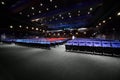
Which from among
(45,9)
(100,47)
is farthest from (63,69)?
(45,9)

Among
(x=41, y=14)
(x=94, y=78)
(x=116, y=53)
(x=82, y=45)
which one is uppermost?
(x=41, y=14)

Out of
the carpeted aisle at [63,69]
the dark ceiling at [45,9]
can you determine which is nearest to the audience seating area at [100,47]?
the carpeted aisle at [63,69]

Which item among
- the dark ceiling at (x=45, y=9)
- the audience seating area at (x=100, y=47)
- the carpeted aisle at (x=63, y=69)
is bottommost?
the carpeted aisle at (x=63, y=69)

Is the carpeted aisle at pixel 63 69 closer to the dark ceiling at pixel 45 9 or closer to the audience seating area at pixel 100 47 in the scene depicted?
the audience seating area at pixel 100 47

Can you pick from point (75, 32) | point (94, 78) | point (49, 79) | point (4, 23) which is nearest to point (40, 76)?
point (49, 79)

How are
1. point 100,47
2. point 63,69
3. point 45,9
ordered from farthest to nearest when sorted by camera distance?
point 45,9
point 100,47
point 63,69

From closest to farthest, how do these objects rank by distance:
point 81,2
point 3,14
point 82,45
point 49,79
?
1. point 49,79
2. point 82,45
3. point 81,2
4. point 3,14

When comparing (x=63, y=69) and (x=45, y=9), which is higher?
(x=45, y=9)

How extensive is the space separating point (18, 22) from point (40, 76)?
17102 mm

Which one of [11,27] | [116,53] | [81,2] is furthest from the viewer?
[11,27]

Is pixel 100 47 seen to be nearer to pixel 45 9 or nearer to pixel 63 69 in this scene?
pixel 63 69

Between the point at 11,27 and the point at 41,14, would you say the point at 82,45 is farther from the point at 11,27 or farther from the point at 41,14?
the point at 11,27

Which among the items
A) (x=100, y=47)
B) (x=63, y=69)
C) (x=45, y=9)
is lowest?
(x=63, y=69)

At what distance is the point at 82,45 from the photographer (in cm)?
693
